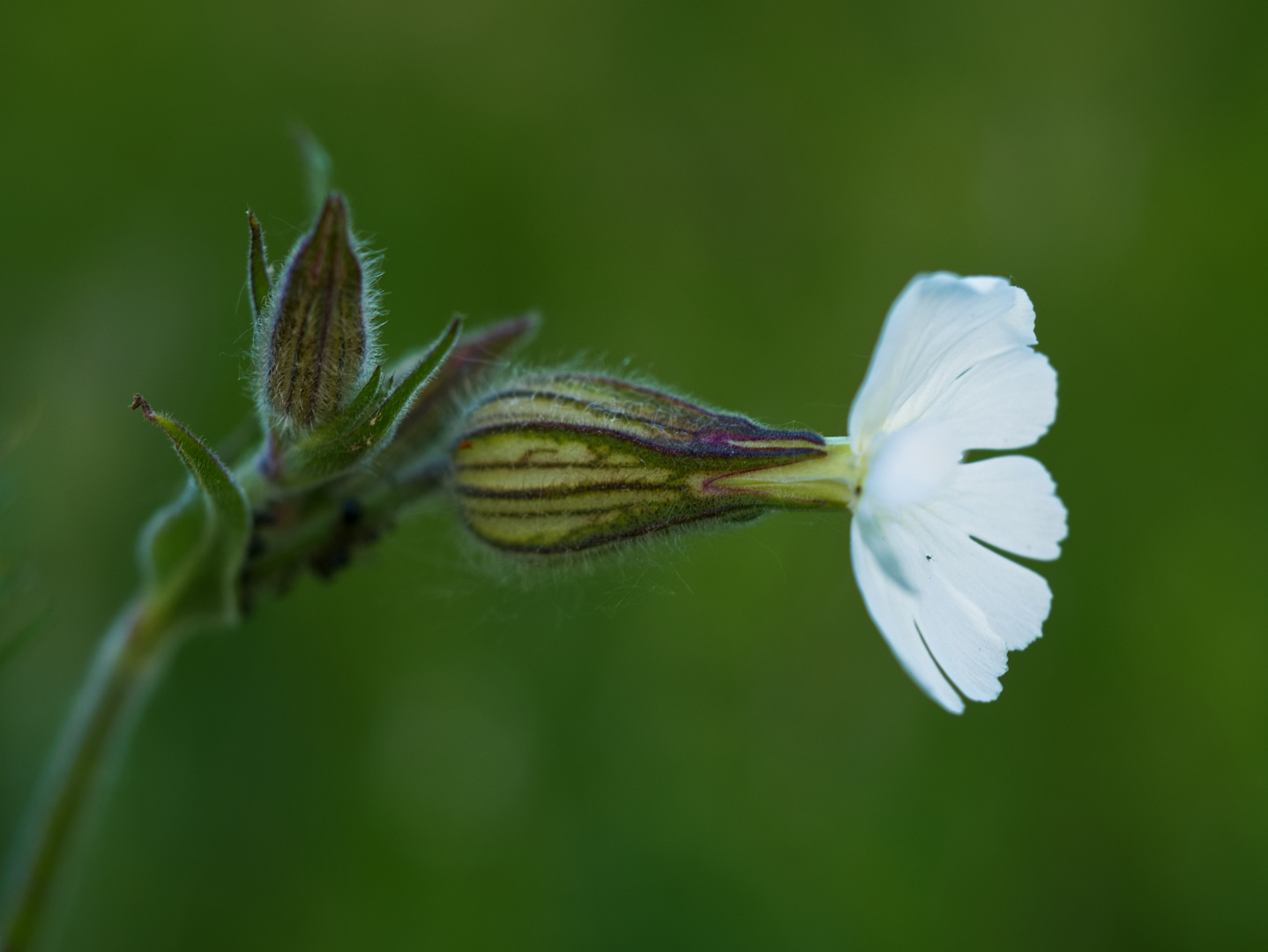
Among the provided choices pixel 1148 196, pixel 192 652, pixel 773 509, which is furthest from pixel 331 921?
pixel 1148 196

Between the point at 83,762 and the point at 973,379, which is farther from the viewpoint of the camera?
the point at 83,762

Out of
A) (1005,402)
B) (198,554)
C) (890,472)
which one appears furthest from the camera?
(198,554)

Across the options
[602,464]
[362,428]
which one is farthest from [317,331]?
[602,464]

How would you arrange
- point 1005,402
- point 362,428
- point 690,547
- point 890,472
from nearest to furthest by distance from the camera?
point 890,472 < point 1005,402 < point 362,428 < point 690,547

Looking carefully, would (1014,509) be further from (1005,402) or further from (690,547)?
(690,547)

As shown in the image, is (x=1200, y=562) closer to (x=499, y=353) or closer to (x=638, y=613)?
(x=638, y=613)

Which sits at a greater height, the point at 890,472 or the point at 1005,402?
the point at 1005,402

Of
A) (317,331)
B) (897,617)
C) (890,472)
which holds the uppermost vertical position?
(317,331)
